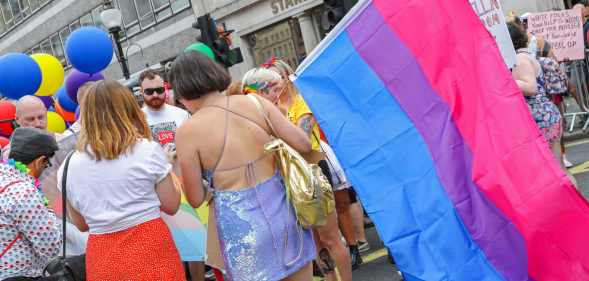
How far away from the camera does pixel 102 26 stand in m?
27.2

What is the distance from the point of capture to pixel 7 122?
778 centimetres

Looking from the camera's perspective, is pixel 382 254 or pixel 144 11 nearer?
pixel 382 254

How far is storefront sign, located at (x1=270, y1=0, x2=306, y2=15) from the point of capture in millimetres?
19723

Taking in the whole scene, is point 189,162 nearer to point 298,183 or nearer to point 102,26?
point 298,183

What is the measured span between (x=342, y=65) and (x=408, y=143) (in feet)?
1.83

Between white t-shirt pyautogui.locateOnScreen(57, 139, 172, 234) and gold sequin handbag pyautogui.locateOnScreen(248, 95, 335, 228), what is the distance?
53cm

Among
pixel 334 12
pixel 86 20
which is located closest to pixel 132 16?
pixel 86 20

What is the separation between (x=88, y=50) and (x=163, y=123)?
10.3ft

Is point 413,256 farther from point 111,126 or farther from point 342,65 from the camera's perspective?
point 111,126

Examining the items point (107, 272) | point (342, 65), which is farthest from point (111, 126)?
point (342, 65)

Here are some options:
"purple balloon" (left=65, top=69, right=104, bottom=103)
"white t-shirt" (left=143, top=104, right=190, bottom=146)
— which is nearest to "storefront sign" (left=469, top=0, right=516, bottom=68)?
"white t-shirt" (left=143, top=104, right=190, bottom=146)

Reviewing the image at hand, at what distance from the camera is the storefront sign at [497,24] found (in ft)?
16.3

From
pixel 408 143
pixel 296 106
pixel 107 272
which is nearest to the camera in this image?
pixel 107 272

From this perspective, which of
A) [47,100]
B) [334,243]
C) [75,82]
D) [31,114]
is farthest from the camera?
[47,100]
